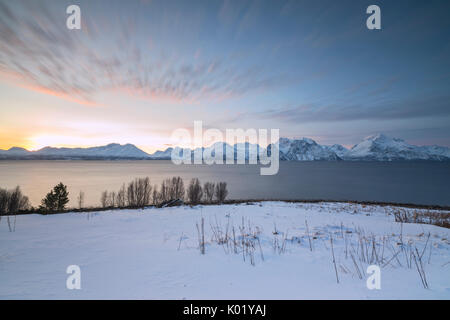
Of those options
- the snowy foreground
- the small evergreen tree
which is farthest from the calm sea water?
the snowy foreground

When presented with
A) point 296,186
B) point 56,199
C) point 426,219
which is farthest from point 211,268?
point 296,186

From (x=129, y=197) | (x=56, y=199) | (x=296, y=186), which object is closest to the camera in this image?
(x=56, y=199)

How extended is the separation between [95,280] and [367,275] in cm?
559

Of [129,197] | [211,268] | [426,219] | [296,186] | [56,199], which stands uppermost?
[211,268]

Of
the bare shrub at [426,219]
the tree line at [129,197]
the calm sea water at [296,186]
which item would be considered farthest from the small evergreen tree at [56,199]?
the bare shrub at [426,219]

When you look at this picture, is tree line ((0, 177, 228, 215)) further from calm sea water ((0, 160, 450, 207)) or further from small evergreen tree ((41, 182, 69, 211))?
calm sea water ((0, 160, 450, 207))

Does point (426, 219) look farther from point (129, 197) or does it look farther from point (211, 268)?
point (129, 197)

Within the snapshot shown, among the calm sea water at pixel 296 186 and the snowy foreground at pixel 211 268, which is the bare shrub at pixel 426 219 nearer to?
the snowy foreground at pixel 211 268

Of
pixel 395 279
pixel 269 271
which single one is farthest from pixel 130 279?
pixel 395 279

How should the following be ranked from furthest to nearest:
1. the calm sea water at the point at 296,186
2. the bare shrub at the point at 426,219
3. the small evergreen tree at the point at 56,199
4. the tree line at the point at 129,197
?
the calm sea water at the point at 296,186, the tree line at the point at 129,197, the small evergreen tree at the point at 56,199, the bare shrub at the point at 426,219

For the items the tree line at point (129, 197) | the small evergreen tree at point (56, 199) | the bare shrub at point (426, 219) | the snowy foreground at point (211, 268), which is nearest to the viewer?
the snowy foreground at point (211, 268)
